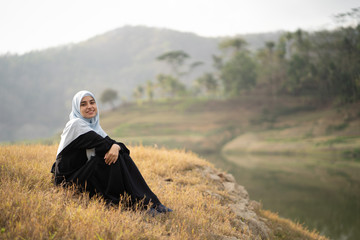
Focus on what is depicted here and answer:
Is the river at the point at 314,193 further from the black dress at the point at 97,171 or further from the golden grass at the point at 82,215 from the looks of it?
the black dress at the point at 97,171

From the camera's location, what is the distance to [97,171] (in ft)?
10.5

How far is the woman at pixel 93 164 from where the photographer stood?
3.12 metres

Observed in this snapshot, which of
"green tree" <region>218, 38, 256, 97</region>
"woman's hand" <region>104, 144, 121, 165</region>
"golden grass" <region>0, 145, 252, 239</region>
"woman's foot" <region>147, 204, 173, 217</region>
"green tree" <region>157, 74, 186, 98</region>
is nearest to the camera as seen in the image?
"golden grass" <region>0, 145, 252, 239</region>

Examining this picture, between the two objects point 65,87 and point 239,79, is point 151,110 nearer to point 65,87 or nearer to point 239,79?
point 239,79

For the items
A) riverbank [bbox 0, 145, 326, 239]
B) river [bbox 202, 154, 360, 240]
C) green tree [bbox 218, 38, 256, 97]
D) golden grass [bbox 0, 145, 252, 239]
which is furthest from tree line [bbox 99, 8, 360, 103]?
golden grass [bbox 0, 145, 252, 239]

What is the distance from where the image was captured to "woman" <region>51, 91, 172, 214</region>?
10.3ft

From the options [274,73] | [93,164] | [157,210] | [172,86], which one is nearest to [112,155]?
[93,164]

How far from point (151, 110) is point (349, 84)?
32762mm

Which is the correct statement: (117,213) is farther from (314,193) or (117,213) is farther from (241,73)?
(241,73)

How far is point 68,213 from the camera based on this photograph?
2.71 meters

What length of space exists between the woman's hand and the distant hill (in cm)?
3544

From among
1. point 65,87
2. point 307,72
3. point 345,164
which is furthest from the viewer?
point 65,87

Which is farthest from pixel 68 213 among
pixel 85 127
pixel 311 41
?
pixel 311 41

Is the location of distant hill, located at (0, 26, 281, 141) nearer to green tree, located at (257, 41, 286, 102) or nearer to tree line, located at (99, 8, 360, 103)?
green tree, located at (257, 41, 286, 102)
